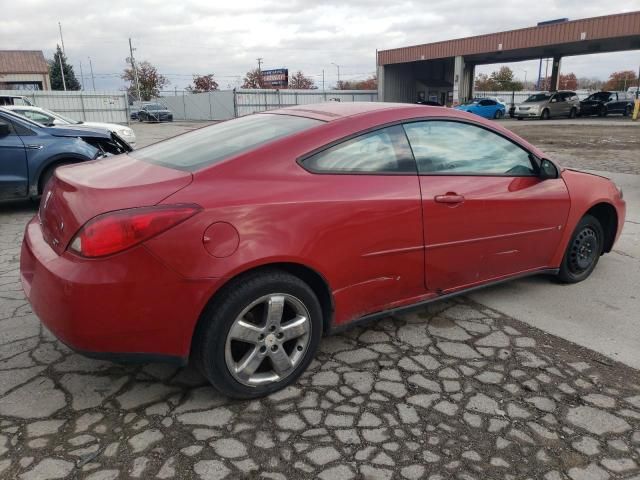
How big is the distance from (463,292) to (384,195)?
40.2 inches

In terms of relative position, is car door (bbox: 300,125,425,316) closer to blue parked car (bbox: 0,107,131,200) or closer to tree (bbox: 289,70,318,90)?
blue parked car (bbox: 0,107,131,200)

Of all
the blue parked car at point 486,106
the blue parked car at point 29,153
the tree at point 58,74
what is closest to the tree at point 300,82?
the tree at point 58,74

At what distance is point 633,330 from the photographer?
11.3 feet

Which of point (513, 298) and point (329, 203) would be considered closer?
point (329, 203)

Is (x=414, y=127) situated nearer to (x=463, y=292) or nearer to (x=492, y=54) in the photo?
(x=463, y=292)

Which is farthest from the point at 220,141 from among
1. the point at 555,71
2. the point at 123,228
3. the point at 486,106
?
the point at 555,71

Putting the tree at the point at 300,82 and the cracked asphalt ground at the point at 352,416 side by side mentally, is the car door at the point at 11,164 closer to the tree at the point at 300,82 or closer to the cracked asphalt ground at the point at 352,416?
the cracked asphalt ground at the point at 352,416

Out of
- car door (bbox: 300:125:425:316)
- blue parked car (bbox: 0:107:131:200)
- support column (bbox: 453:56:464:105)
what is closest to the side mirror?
car door (bbox: 300:125:425:316)

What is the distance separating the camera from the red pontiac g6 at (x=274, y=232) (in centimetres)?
225

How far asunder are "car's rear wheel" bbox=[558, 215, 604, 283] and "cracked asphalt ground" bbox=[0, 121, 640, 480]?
1.09 metres

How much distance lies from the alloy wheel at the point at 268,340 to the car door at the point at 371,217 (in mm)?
279

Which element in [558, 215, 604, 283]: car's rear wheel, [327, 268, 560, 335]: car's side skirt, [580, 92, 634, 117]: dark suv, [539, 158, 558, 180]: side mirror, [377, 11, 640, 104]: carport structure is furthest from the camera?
[580, 92, 634, 117]: dark suv

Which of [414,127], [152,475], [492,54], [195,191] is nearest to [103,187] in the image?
[195,191]

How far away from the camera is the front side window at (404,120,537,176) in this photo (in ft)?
10.2
